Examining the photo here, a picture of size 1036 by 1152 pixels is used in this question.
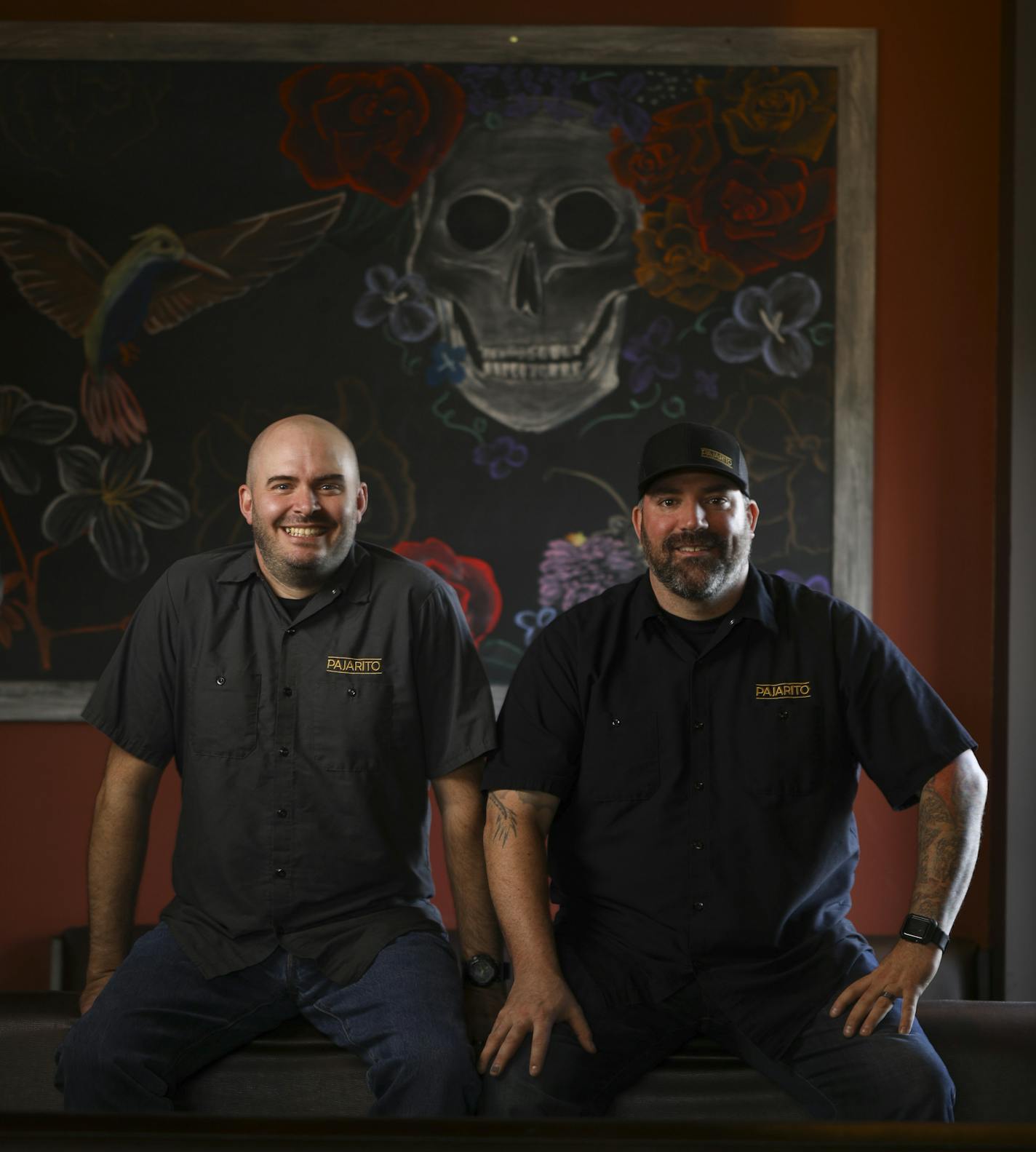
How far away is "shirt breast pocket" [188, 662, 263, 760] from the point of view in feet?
7.13

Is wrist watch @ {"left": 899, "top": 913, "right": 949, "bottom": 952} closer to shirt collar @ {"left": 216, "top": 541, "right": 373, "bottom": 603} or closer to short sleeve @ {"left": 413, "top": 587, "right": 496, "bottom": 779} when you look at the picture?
short sleeve @ {"left": 413, "top": 587, "right": 496, "bottom": 779}

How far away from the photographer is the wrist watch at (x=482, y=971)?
2088 millimetres

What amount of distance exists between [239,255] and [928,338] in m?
1.83

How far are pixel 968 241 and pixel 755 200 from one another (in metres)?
0.58

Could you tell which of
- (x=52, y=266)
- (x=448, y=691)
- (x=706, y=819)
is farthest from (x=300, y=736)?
(x=52, y=266)

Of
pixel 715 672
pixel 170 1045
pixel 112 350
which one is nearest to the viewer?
pixel 170 1045

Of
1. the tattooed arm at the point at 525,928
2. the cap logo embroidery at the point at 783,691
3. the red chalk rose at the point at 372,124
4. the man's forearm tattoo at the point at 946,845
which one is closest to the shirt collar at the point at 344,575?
the tattooed arm at the point at 525,928

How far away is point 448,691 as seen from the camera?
7.27ft

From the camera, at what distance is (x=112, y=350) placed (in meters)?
3.17

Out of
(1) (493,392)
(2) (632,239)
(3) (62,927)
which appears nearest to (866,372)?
(2) (632,239)

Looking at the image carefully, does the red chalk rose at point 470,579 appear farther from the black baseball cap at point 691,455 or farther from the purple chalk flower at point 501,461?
the black baseball cap at point 691,455

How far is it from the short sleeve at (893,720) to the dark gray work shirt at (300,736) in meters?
0.64

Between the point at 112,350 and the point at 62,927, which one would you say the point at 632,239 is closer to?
the point at 112,350

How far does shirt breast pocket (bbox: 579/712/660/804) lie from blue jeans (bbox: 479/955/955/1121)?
0.32 metres
